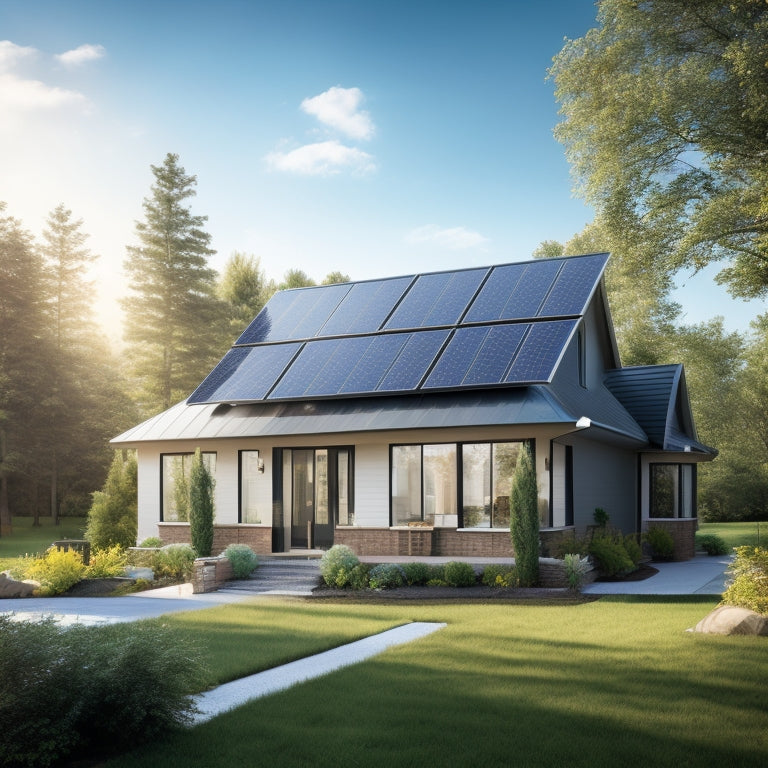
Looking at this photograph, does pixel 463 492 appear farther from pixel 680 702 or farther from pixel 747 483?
pixel 747 483

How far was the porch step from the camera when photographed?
15.6 meters

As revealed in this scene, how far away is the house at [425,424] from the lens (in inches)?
647

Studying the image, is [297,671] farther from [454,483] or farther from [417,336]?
[417,336]

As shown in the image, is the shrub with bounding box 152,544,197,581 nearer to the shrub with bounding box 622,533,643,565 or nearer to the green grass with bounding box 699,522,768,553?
the shrub with bounding box 622,533,643,565

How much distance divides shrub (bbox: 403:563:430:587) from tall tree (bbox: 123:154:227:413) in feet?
83.3

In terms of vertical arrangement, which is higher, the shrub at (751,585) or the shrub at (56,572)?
the shrub at (751,585)

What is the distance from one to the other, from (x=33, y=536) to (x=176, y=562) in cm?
1966

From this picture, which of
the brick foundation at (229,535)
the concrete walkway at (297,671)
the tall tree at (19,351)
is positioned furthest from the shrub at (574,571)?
the tall tree at (19,351)

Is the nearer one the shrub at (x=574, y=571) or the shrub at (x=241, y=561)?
the shrub at (x=574, y=571)

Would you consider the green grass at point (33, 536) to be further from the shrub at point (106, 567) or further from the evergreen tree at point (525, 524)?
the evergreen tree at point (525, 524)

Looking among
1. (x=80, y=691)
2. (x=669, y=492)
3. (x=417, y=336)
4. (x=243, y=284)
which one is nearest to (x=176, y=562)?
(x=417, y=336)

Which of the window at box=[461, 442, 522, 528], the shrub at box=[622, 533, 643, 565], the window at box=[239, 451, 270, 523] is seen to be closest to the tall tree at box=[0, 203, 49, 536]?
the window at box=[239, 451, 270, 523]

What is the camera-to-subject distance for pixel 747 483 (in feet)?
124

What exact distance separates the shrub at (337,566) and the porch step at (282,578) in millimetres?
410
